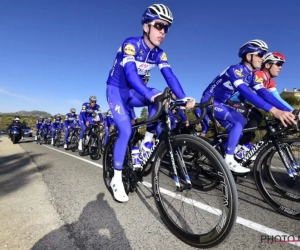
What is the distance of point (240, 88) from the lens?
3922 mm

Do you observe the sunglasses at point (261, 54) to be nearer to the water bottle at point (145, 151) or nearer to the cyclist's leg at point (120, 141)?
the water bottle at point (145, 151)

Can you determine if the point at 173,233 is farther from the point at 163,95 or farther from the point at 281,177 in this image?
the point at 281,177

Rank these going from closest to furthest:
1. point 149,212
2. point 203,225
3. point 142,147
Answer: point 203,225
point 149,212
point 142,147

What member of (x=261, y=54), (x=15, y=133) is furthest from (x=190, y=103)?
(x=15, y=133)

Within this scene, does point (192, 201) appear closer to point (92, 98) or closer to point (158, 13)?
point (158, 13)

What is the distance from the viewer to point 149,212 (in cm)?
316

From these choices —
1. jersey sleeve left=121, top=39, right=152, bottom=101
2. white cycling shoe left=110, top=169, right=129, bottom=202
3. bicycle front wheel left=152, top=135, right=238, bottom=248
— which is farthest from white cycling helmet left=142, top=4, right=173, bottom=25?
white cycling shoe left=110, top=169, right=129, bottom=202

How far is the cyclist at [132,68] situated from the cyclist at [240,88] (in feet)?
4.37

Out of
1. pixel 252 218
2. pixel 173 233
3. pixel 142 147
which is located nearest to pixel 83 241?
pixel 173 233

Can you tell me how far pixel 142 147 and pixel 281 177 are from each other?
2234 mm

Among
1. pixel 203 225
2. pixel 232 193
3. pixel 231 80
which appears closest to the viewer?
→ pixel 232 193

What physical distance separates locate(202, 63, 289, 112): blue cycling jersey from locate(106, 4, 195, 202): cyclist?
128 cm

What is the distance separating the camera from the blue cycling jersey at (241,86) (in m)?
3.72

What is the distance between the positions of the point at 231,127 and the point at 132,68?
7.25 ft
